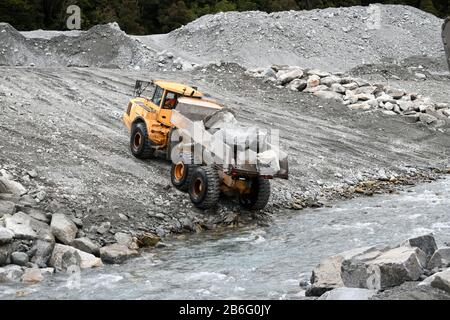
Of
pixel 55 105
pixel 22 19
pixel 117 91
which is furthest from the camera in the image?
pixel 22 19

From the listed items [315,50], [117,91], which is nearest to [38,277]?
[117,91]

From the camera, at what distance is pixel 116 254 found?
34.6 ft

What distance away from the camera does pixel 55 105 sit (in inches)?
733

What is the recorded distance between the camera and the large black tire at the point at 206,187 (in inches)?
498

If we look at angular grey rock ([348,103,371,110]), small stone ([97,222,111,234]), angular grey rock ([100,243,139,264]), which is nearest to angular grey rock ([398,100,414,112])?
angular grey rock ([348,103,371,110])

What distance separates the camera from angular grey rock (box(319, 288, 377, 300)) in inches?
290

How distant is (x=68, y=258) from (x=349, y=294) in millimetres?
4738

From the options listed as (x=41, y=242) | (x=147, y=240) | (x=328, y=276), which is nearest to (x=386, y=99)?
(x=147, y=240)

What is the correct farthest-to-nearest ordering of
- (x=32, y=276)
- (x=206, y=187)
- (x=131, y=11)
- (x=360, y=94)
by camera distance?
(x=131, y=11)
(x=360, y=94)
(x=206, y=187)
(x=32, y=276)

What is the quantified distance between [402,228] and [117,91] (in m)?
12.8

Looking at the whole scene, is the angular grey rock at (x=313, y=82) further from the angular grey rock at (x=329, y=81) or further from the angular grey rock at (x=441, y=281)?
the angular grey rock at (x=441, y=281)

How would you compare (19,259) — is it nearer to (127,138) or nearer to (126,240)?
(126,240)

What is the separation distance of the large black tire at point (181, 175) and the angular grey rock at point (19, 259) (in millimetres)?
4375
